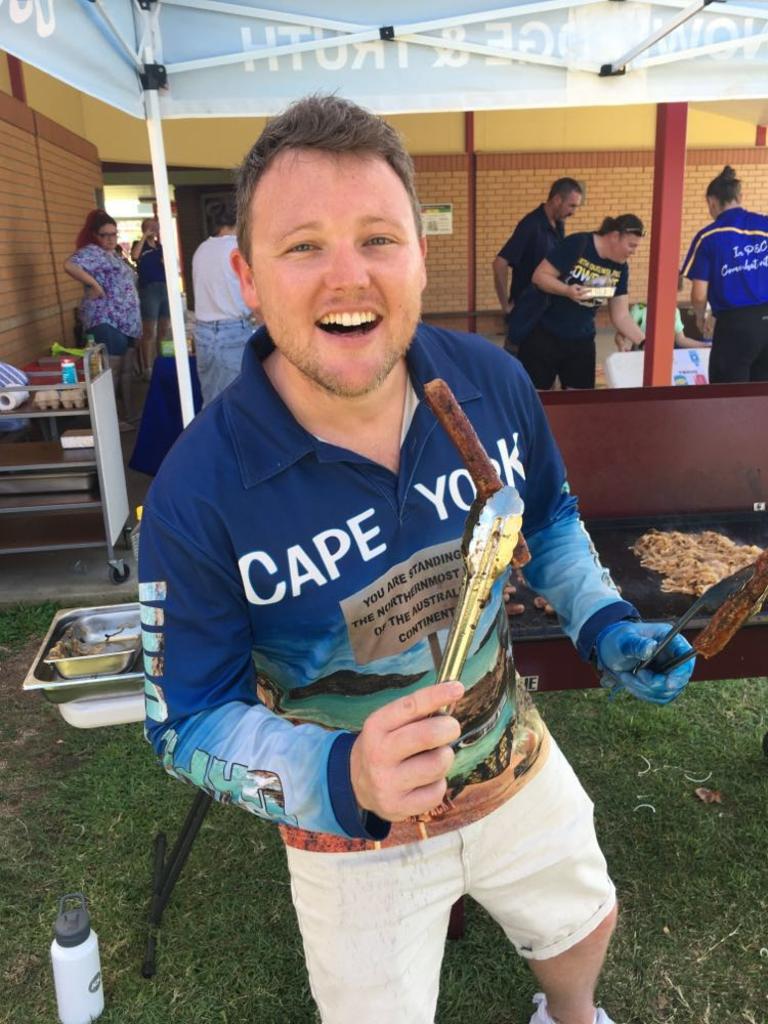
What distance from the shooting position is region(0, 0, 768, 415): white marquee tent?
14.2ft

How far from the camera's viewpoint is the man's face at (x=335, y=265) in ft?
4.74

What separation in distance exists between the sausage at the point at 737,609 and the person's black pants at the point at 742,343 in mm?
5865

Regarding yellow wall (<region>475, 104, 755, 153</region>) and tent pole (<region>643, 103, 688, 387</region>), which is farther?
yellow wall (<region>475, 104, 755, 153</region>)

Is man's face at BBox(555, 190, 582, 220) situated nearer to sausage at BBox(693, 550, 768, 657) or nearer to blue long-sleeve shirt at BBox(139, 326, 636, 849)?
blue long-sleeve shirt at BBox(139, 326, 636, 849)

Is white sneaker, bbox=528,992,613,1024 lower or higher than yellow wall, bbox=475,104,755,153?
lower

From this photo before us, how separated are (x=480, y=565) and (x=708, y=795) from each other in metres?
2.76

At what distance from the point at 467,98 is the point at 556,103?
1.80 ft

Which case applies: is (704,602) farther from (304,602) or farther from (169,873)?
(169,873)

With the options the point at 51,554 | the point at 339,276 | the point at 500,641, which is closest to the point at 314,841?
the point at 500,641

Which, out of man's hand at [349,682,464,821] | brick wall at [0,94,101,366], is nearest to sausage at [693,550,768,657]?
man's hand at [349,682,464,821]

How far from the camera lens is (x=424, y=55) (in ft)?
15.0

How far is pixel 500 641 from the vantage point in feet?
6.01

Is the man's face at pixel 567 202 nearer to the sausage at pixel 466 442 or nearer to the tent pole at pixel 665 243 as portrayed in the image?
the tent pole at pixel 665 243

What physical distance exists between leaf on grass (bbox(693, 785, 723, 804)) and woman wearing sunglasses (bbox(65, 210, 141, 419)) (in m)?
7.10
